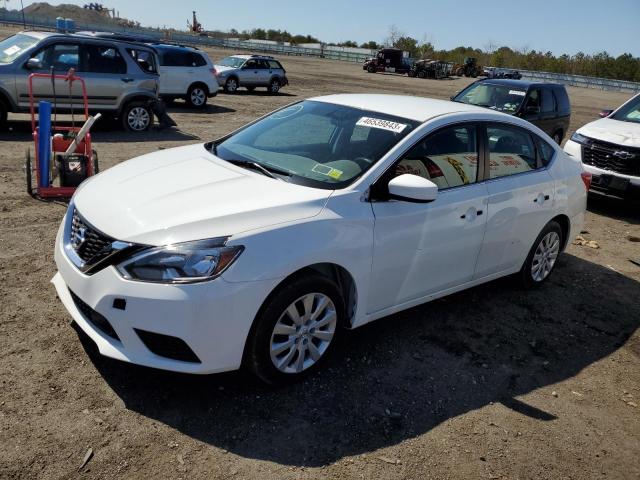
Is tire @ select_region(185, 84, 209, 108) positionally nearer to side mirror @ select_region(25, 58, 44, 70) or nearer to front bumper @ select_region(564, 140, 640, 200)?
side mirror @ select_region(25, 58, 44, 70)

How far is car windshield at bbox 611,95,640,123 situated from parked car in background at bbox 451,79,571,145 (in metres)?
1.56

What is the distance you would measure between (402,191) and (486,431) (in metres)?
1.52

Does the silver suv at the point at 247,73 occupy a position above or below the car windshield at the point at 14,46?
below

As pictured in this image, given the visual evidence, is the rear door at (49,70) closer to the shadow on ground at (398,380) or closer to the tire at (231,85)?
the shadow on ground at (398,380)

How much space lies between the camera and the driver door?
3686 mm

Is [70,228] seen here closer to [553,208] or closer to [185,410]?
[185,410]

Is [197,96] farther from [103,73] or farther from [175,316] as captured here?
[175,316]

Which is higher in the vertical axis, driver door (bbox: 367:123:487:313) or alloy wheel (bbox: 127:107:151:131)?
driver door (bbox: 367:123:487:313)

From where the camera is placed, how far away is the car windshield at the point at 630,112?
31.3ft

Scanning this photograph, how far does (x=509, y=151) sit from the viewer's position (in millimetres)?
4789

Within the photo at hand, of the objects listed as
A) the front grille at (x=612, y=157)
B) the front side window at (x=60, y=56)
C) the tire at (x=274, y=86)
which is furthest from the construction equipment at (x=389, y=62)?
the front grille at (x=612, y=157)

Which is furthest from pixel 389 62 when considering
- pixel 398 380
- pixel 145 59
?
pixel 398 380

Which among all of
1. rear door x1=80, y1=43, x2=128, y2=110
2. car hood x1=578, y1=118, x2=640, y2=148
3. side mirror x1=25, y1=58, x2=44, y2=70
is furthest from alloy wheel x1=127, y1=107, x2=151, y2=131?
car hood x1=578, y1=118, x2=640, y2=148

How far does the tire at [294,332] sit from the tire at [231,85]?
19.5m
